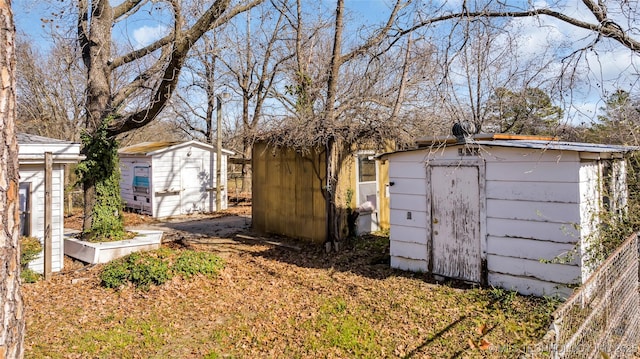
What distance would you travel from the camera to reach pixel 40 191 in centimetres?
770

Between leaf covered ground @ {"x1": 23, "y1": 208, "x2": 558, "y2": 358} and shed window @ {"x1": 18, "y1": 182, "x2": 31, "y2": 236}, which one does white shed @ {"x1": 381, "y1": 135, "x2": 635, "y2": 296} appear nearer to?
leaf covered ground @ {"x1": 23, "y1": 208, "x2": 558, "y2": 358}

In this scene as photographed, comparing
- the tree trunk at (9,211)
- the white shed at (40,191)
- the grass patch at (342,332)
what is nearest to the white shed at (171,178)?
the white shed at (40,191)

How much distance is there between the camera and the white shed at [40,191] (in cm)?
748

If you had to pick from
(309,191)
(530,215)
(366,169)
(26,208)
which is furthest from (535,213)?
Answer: (26,208)

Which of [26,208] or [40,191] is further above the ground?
[40,191]

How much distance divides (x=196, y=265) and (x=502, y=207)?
542 cm

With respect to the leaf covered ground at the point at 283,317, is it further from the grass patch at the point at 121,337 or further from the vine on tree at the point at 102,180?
the vine on tree at the point at 102,180

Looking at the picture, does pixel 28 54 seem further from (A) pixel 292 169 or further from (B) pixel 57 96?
(A) pixel 292 169

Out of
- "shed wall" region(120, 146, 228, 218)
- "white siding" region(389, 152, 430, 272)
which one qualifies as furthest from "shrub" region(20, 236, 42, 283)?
"shed wall" region(120, 146, 228, 218)

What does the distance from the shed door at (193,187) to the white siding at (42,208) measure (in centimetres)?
792

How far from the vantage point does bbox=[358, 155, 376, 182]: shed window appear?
1022 centimetres

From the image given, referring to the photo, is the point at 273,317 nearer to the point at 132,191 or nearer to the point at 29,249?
the point at 29,249

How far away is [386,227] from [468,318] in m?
5.81

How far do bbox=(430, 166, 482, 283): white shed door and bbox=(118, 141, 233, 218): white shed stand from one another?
11.5 meters
